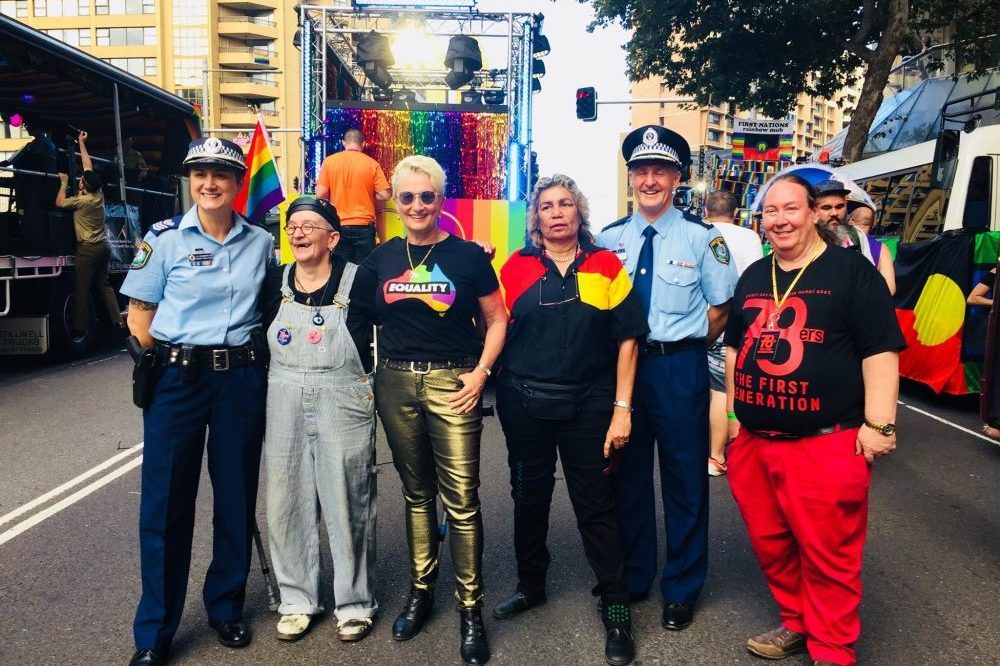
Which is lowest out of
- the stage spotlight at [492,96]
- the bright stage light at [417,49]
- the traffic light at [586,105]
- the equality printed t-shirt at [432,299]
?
the equality printed t-shirt at [432,299]

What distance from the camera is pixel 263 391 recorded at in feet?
10.6

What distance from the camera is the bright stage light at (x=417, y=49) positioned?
10.8m

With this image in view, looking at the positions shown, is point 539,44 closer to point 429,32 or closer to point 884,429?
point 429,32

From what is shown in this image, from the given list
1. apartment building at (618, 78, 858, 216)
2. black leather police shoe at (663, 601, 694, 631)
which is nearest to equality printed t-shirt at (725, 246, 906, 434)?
black leather police shoe at (663, 601, 694, 631)

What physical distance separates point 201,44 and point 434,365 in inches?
2661

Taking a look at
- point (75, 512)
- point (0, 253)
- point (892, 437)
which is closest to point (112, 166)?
point (0, 253)

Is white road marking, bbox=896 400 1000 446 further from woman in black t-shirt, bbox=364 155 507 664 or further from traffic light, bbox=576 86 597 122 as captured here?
traffic light, bbox=576 86 597 122

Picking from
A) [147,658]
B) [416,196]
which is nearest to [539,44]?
[416,196]

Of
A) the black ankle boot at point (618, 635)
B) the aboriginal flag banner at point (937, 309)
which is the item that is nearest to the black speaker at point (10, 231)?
the black ankle boot at point (618, 635)

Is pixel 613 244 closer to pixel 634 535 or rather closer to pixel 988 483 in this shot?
pixel 634 535

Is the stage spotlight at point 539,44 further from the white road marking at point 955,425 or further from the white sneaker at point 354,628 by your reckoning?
the white sneaker at point 354,628

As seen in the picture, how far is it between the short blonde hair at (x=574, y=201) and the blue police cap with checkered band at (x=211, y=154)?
3.97ft

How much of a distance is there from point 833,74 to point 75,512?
18.5 metres

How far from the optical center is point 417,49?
11.5m
